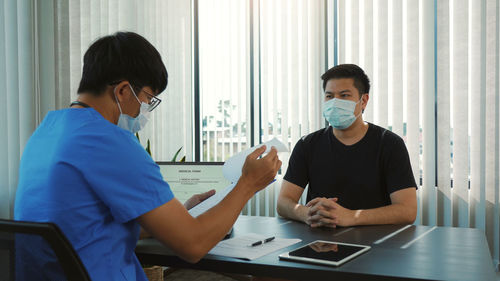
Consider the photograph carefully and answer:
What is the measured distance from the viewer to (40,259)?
0.69 m

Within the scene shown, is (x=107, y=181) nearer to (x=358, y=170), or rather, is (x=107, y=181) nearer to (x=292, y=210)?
(x=292, y=210)

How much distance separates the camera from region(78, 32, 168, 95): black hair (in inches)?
41.8

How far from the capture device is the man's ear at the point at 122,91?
1.08 meters

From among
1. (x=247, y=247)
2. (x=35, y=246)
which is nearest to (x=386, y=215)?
(x=247, y=247)

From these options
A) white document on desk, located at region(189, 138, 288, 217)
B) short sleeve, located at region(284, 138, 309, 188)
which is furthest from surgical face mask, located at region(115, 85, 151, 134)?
short sleeve, located at region(284, 138, 309, 188)

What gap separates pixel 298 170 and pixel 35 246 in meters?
1.66

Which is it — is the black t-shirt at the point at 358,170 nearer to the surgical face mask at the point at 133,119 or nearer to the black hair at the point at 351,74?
the black hair at the point at 351,74

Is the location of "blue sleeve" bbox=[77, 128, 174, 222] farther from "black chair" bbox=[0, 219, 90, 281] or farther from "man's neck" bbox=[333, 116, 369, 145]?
"man's neck" bbox=[333, 116, 369, 145]

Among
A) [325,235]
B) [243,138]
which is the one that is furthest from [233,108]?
[325,235]

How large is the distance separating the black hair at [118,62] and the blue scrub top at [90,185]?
0.12 meters

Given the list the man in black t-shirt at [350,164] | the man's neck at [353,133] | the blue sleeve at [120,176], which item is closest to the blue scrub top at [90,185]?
the blue sleeve at [120,176]

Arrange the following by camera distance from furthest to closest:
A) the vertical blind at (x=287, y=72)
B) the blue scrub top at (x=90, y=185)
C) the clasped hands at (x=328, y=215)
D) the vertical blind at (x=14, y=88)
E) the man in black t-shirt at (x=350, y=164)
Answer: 1. the vertical blind at (x=287, y=72)
2. the vertical blind at (x=14, y=88)
3. the man in black t-shirt at (x=350, y=164)
4. the clasped hands at (x=328, y=215)
5. the blue scrub top at (x=90, y=185)

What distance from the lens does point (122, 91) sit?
1.09m

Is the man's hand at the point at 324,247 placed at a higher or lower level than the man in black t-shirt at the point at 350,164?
lower
